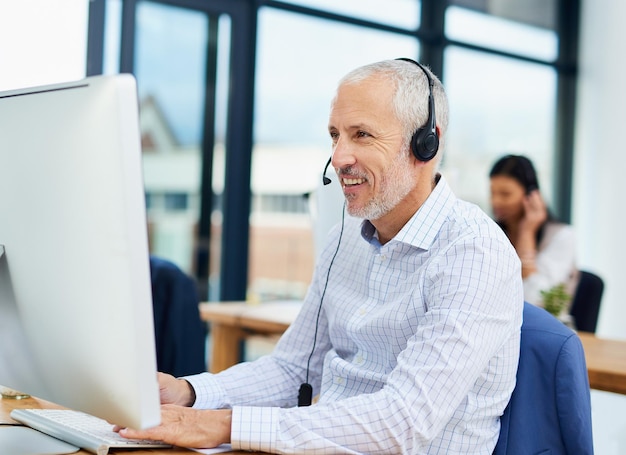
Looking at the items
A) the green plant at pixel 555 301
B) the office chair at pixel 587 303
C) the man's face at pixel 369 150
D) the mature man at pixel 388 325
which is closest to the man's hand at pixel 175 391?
the mature man at pixel 388 325

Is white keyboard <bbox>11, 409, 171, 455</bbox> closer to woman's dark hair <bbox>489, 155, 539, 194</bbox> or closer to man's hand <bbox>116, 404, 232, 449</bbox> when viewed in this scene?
man's hand <bbox>116, 404, 232, 449</bbox>

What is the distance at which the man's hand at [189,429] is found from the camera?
109cm

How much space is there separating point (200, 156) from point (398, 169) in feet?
9.83

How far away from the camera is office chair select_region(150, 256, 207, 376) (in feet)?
7.72

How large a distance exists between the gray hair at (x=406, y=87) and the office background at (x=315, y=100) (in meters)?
2.60

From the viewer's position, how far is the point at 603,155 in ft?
17.8

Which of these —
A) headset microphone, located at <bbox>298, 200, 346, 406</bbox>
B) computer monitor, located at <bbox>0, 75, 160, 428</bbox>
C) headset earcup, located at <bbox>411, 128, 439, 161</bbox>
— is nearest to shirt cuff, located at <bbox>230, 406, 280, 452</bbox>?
computer monitor, located at <bbox>0, 75, 160, 428</bbox>

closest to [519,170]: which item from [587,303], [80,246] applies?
[587,303]

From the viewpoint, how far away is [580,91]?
18.9ft

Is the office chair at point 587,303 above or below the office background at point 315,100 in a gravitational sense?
below

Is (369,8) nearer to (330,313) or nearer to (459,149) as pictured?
(459,149)

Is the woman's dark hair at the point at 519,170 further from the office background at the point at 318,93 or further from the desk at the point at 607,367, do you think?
the desk at the point at 607,367

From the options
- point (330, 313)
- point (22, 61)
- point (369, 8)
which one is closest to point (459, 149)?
point (369, 8)

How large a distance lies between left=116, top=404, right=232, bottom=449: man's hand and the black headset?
22.0 inches
